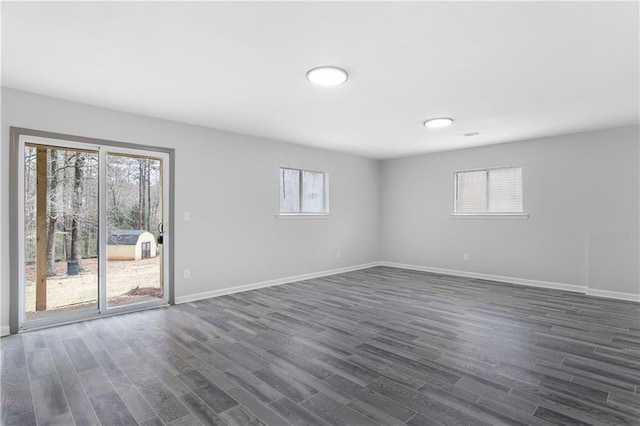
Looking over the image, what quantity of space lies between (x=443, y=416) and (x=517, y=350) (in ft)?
4.40

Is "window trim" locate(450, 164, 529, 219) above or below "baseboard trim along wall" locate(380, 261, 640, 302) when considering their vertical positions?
above

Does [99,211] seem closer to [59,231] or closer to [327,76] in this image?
[59,231]

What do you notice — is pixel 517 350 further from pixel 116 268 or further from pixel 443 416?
pixel 116 268

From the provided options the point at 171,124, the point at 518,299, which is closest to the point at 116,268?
the point at 171,124

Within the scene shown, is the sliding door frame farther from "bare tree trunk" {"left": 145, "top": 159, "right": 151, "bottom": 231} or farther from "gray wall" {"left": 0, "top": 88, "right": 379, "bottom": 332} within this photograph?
"bare tree trunk" {"left": 145, "top": 159, "right": 151, "bottom": 231}

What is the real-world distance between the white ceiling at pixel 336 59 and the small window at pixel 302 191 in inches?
68.3

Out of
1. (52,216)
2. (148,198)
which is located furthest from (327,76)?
(52,216)

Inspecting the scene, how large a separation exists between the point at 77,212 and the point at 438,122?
4.54m

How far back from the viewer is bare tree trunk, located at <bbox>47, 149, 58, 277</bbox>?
142 inches

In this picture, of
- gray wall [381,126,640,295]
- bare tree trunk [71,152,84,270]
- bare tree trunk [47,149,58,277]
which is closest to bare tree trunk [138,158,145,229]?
bare tree trunk [71,152,84,270]

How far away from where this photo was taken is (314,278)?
611cm

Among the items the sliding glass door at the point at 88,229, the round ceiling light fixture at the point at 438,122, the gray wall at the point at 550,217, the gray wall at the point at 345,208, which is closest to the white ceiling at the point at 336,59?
the round ceiling light fixture at the point at 438,122

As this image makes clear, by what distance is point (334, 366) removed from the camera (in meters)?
2.60

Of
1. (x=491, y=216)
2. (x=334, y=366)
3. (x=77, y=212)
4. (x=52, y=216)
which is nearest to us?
(x=334, y=366)
